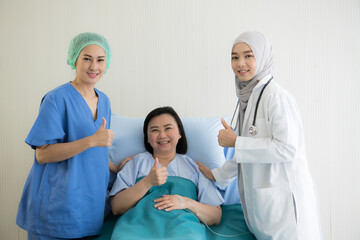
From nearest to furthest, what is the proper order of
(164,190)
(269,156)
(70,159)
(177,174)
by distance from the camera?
(269,156) < (70,159) < (164,190) < (177,174)

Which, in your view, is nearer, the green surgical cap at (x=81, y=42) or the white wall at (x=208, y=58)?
the green surgical cap at (x=81, y=42)

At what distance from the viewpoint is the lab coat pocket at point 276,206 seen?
146cm

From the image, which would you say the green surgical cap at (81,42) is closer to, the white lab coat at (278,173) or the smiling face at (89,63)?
the smiling face at (89,63)

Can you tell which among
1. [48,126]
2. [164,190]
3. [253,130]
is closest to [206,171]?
[164,190]

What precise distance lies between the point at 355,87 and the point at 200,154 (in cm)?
136

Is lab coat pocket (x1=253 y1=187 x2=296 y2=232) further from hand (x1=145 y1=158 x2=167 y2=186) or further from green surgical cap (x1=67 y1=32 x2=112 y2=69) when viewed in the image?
green surgical cap (x1=67 y1=32 x2=112 y2=69)

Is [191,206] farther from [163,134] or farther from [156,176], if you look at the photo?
[163,134]


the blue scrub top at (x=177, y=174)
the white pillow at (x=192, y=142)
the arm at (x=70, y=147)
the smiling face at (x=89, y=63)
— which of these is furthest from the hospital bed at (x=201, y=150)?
the smiling face at (x=89, y=63)

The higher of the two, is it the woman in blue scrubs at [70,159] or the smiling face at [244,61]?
the smiling face at [244,61]

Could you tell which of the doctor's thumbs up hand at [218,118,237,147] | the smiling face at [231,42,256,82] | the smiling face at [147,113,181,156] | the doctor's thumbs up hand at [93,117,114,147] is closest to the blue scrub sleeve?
the doctor's thumbs up hand at [93,117,114,147]

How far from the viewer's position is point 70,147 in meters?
1.49

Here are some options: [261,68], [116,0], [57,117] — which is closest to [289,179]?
[261,68]

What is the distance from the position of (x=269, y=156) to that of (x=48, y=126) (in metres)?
1.03

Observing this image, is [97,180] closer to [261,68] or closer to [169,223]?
[169,223]
